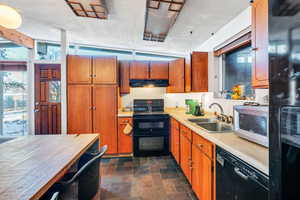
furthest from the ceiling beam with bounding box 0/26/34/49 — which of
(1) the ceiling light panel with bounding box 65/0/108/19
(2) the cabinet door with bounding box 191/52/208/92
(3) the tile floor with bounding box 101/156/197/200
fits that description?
(2) the cabinet door with bounding box 191/52/208/92

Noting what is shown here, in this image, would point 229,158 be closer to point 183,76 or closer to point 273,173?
point 273,173

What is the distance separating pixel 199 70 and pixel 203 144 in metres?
1.57

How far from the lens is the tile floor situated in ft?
6.44


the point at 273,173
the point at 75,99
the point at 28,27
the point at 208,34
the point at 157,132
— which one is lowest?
the point at 157,132

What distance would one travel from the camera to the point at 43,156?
4.12ft

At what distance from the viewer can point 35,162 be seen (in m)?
1.15

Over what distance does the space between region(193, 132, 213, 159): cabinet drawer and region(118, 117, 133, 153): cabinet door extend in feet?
5.52

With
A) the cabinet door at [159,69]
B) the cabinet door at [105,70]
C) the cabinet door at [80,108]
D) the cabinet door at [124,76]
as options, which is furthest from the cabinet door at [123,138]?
the cabinet door at [159,69]

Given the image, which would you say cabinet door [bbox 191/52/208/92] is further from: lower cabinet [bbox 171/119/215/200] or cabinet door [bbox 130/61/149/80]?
cabinet door [bbox 130/61/149/80]

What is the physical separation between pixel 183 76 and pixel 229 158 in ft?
6.68

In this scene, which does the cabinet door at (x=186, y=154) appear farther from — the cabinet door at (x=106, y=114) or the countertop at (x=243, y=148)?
the cabinet door at (x=106, y=114)

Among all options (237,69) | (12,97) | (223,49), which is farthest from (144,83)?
(12,97)

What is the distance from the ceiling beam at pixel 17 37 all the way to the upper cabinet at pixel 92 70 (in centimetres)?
120

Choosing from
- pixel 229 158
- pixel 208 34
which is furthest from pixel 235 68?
pixel 229 158
